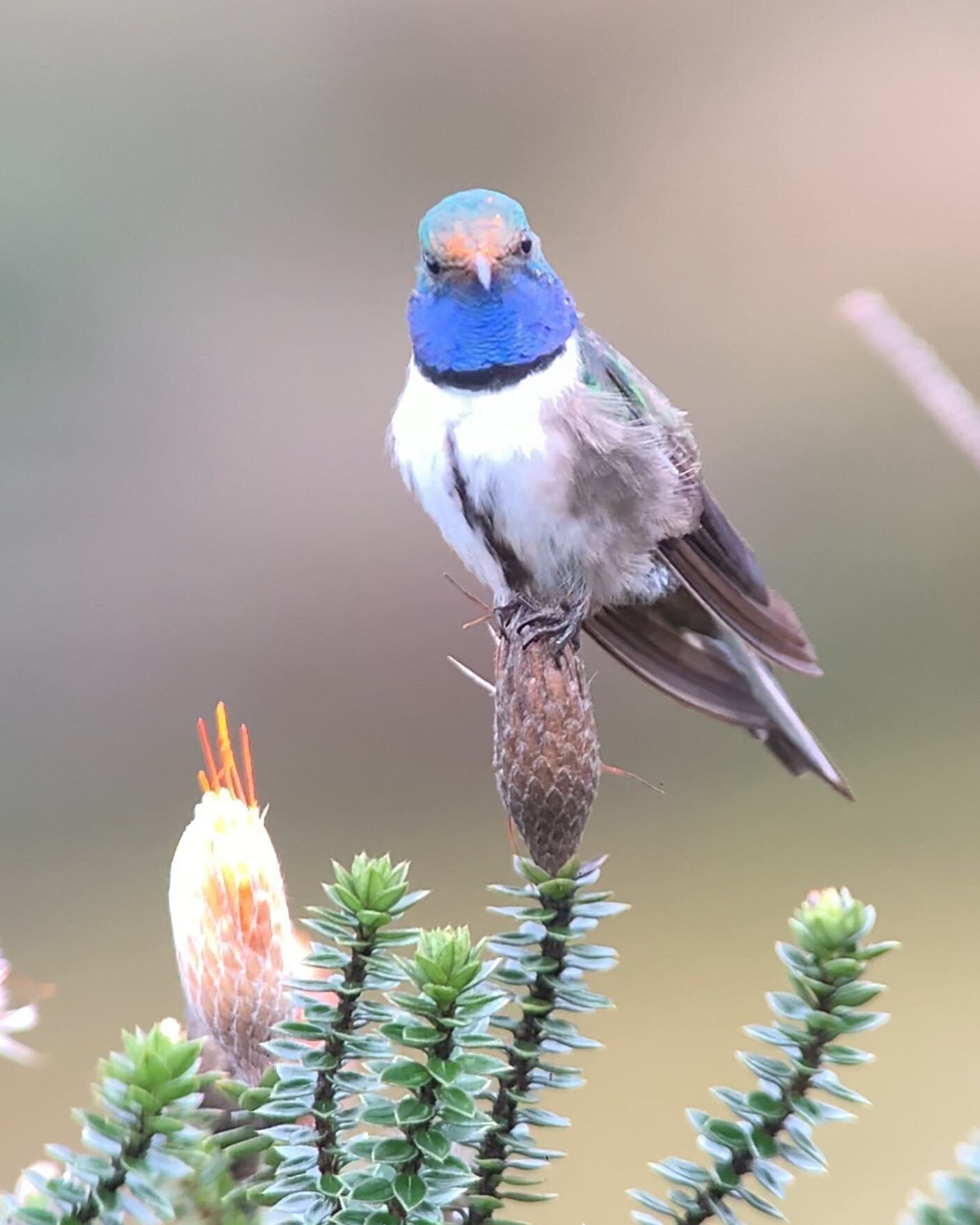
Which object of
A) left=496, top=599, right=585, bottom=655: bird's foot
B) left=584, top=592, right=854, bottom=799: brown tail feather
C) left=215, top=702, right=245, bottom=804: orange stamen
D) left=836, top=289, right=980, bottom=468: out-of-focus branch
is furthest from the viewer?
left=584, top=592, right=854, bottom=799: brown tail feather

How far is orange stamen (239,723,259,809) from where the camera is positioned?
0.70m

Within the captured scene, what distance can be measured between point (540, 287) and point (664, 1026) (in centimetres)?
231

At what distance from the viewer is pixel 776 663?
1.50 metres

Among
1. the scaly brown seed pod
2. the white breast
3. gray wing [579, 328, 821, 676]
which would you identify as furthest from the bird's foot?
gray wing [579, 328, 821, 676]

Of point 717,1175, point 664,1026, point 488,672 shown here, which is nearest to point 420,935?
point 717,1175

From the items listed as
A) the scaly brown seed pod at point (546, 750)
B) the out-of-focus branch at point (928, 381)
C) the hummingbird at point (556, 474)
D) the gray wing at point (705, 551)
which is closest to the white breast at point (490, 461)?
the hummingbird at point (556, 474)

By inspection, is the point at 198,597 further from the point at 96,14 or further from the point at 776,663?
the point at 776,663

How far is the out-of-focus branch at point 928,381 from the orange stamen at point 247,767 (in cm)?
31

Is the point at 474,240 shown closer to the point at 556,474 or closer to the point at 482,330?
the point at 482,330

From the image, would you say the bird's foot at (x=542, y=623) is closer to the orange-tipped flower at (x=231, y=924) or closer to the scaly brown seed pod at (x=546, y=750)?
the scaly brown seed pod at (x=546, y=750)

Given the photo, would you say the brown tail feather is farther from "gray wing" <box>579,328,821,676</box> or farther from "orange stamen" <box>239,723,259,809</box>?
"orange stamen" <box>239,723,259,809</box>

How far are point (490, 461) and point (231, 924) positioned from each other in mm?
717

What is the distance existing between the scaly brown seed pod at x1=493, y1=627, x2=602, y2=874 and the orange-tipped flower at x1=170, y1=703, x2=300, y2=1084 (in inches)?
5.3

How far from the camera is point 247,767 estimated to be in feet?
2.44
